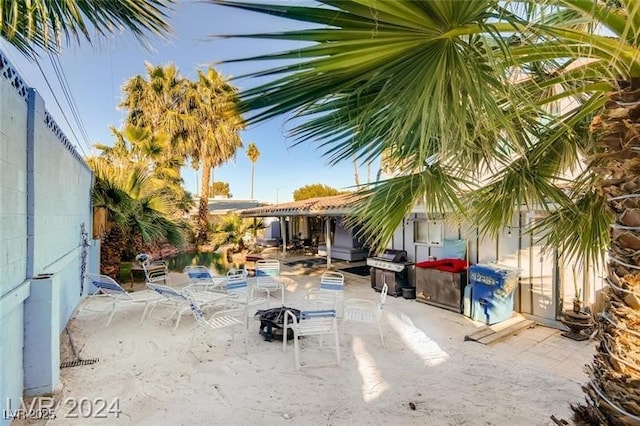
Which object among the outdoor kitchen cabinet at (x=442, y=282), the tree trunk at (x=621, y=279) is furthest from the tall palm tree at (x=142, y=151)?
the tree trunk at (x=621, y=279)

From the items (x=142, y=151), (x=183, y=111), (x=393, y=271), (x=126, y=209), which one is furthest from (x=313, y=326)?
(x=183, y=111)

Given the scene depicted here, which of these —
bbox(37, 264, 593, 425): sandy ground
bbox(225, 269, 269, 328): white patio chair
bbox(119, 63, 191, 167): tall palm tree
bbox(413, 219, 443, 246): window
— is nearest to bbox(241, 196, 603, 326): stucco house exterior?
bbox(413, 219, 443, 246): window

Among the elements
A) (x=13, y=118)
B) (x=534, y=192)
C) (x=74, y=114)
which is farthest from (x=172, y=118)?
(x=534, y=192)

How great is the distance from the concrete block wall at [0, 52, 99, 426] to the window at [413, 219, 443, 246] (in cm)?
876

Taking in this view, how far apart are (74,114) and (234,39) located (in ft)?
40.4

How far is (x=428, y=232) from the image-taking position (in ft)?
32.4

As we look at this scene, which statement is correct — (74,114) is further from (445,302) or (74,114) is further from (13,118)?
(445,302)

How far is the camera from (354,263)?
1533cm

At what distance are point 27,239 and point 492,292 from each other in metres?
8.09

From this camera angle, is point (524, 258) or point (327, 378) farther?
point (524, 258)

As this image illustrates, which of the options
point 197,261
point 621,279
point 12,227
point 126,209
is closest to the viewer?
point 621,279

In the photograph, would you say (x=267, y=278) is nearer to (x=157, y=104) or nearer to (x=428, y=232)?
(x=428, y=232)

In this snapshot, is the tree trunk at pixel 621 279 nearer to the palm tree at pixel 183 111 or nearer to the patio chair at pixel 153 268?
the patio chair at pixel 153 268

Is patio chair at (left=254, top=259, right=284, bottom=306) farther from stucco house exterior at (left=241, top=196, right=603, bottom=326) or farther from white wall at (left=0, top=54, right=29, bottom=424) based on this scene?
white wall at (left=0, top=54, right=29, bottom=424)
